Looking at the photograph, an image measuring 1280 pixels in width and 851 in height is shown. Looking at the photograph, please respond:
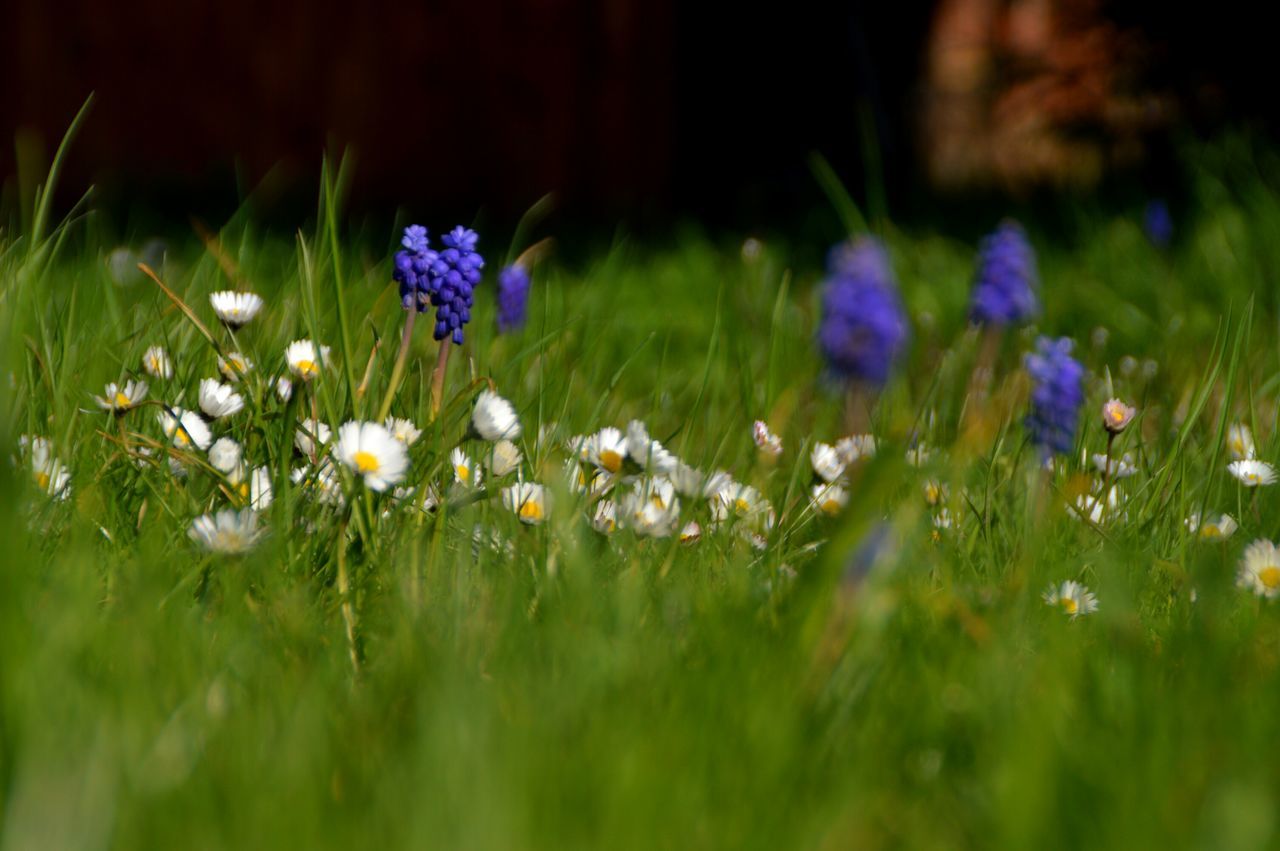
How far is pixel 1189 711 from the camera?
1145 mm

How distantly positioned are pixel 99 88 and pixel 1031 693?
7.97 metres

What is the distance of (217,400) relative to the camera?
1.69 m

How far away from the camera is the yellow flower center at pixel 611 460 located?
5.66ft

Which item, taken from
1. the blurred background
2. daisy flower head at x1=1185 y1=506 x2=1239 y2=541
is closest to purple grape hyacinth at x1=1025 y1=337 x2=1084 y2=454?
daisy flower head at x1=1185 y1=506 x2=1239 y2=541

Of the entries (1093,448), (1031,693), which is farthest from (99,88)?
(1031,693)

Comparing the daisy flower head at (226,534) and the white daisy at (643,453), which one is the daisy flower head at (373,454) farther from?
the white daisy at (643,453)

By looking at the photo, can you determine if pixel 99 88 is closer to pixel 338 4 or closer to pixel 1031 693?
pixel 338 4

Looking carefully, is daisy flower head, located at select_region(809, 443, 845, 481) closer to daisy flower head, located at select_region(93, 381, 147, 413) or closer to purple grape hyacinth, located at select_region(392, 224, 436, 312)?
purple grape hyacinth, located at select_region(392, 224, 436, 312)

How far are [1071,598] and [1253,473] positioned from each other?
467mm

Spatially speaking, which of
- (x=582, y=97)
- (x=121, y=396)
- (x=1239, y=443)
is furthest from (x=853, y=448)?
(x=582, y=97)

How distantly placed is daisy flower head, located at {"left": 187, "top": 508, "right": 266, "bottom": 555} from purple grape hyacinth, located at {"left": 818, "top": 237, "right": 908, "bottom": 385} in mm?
984

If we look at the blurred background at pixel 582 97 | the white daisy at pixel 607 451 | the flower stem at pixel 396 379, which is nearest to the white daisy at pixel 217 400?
the flower stem at pixel 396 379

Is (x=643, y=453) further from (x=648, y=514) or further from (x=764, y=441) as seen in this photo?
(x=764, y=441)

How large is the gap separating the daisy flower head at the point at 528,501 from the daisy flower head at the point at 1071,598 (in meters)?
0.55
